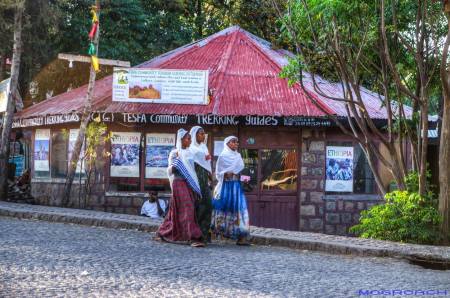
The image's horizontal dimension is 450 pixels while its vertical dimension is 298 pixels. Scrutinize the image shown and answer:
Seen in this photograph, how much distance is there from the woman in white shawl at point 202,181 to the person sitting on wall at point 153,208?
233 inches

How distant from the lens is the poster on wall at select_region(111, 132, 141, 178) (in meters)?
16.5

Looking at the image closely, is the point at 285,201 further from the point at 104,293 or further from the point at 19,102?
the point at 104,293

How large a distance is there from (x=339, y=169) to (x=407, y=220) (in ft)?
19.5

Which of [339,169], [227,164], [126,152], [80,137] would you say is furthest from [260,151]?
[227,164]

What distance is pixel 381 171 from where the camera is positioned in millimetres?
16797

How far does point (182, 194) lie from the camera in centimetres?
964

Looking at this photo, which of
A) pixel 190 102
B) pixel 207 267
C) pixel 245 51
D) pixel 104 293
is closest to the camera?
pixel 104 293

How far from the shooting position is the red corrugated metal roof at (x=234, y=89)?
15859 mm

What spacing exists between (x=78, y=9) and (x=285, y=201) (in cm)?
1155

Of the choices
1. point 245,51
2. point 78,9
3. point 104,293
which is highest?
point 78,9

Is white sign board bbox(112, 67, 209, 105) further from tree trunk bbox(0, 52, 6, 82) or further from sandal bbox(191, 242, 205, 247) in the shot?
sandal bbox(191, 242, 205, 247)

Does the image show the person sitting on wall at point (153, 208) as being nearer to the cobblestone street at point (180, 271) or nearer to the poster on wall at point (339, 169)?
the poster on wall at point (339, 169)

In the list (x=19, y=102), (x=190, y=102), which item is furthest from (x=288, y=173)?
(x=19, y=102)

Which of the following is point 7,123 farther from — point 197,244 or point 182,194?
point 197,244
